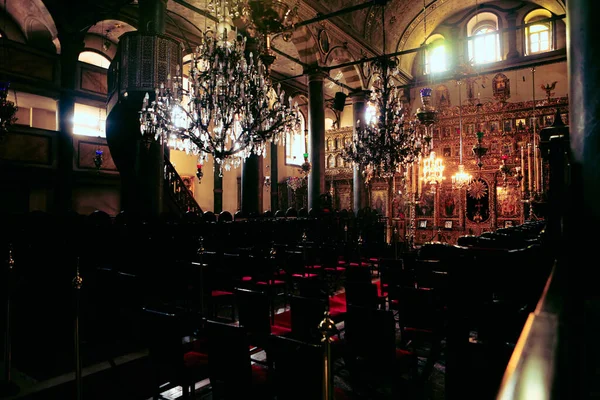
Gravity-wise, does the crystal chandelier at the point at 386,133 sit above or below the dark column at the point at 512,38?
below

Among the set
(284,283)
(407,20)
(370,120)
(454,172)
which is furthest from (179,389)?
(407,20)

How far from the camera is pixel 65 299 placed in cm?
426

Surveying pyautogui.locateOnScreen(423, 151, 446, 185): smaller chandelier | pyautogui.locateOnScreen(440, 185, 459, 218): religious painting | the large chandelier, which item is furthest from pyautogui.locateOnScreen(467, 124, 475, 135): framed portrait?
the large chandelier

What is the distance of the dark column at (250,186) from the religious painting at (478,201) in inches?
366

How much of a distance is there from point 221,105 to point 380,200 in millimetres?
12235

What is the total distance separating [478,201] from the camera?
590 inches

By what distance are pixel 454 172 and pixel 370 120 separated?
28.8 feet

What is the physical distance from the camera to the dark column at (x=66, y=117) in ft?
34.7

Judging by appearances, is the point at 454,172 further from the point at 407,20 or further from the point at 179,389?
the point at 179,389

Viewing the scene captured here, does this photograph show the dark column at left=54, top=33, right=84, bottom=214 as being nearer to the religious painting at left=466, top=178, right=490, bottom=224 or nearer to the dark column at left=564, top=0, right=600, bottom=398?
the dark column at left=564, top=0, right=600, bottom=398

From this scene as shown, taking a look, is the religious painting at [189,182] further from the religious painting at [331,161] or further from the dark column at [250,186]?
the dark column at [250,186]

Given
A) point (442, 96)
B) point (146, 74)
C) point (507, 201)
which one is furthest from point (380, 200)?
point (146, 74)

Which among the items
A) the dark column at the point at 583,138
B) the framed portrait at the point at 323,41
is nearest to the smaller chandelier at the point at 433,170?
the framed portrait at the point at 323,41

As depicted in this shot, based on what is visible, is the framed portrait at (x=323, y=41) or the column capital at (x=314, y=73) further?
the framed portrait at (x=323, y=41)
